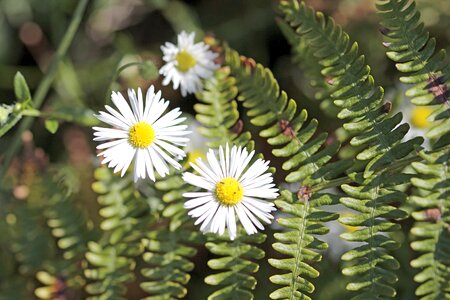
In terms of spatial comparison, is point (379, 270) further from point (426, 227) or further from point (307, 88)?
point (307, 88)

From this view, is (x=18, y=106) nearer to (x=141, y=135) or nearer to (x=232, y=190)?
(x=141, y=135)

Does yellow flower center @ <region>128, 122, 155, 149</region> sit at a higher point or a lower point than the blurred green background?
lower

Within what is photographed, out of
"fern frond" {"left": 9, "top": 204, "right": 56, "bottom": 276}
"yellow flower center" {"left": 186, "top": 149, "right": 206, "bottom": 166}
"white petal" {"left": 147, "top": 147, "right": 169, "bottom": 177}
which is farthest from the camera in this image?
"yellow flower center" {"left": 186, "top": 149, "right": 206, "bottom": 166}

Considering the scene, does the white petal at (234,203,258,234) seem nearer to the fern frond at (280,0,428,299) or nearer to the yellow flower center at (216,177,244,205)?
the yellow flower center at (216,177,244,205)

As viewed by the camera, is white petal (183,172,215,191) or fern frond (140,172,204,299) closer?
white petal (183,172,215,191)

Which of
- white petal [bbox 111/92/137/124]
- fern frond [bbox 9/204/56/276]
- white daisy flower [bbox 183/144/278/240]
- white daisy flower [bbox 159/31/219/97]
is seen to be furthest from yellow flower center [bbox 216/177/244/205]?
fern frond [bbox 9/204/56/276]

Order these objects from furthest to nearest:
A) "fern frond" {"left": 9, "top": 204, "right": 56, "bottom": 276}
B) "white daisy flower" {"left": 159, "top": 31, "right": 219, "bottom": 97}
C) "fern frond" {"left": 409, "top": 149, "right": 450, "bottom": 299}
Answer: "fern frond" {"left": 9, "top": 204, "right": 56, "bottom": 276} → "white daisy flower" {"left": 159, "top": 31, "right": 219, "bottom": 97} → "fern frond" {"left": 409, "top": 149, "right": 450, "bottom": 299}
